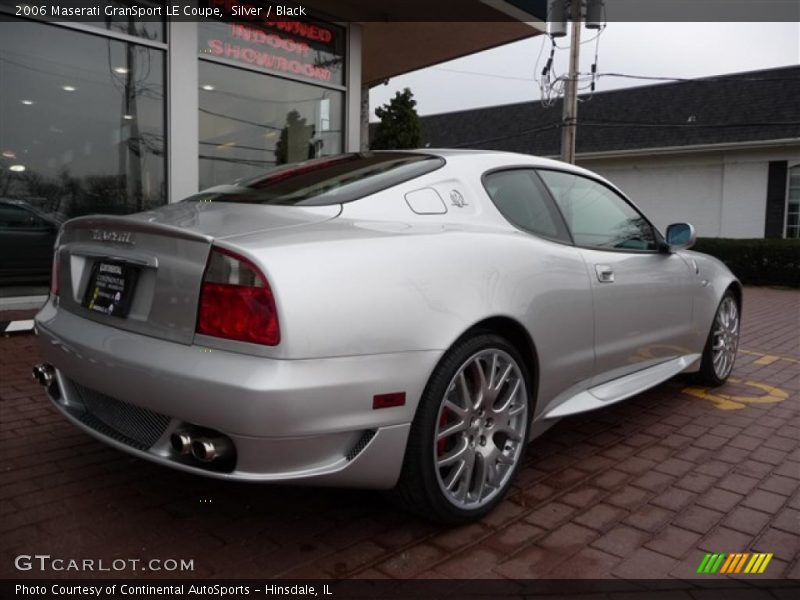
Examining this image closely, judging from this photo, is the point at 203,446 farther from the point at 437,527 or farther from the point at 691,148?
the point at 691,148

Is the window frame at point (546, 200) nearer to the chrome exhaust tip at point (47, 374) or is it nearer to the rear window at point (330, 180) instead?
the rear window at point (330, 180)

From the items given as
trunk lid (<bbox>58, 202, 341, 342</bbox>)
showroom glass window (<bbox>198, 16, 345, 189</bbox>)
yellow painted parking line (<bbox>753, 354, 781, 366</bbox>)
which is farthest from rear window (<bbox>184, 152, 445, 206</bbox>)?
yellow painted parking line (<bbox>753, 354, 781, 366</bbox>)

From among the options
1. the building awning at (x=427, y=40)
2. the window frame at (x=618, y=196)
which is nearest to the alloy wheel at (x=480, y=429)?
the window frame at (x=618, y=196)

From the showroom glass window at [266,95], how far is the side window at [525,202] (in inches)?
178

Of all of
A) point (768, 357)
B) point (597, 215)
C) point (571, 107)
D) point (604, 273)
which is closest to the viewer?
point (604, 273)

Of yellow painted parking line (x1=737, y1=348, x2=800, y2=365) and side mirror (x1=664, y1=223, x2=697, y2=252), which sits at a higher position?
side mirror (x1=664, y1=223, x2=697, y2=252)

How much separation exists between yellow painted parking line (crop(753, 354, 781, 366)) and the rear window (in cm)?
433

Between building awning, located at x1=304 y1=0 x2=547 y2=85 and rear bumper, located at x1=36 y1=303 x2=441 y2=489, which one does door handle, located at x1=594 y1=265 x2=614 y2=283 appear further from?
building awning, located at x1=304 y1=0 x2=547 y2=85

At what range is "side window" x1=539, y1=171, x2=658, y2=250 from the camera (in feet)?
11.6

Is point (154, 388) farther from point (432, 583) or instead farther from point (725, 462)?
point (725, 462)

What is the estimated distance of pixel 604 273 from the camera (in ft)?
11.2

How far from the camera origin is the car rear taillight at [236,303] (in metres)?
2.12

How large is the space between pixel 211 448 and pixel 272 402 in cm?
28

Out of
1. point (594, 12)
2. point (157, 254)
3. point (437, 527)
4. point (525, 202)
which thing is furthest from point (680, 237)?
point (594, 12)
